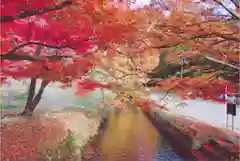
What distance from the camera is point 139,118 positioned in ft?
5.10

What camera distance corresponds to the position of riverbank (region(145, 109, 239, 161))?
1585 millimetres

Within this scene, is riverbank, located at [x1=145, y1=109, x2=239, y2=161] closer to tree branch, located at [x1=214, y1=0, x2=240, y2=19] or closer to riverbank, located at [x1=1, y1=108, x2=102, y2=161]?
riverbank, located at [x1=1, y1=108, x2=102, y2=161]

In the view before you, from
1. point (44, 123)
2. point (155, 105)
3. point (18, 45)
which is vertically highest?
point (18, 45)

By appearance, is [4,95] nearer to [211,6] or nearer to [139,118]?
[139,118]

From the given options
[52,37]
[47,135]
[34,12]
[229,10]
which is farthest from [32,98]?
[229,10]

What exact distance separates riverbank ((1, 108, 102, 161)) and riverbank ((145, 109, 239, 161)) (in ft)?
1.58

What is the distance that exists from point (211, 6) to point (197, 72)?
0.41 m

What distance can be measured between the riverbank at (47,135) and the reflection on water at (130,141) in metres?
0.11

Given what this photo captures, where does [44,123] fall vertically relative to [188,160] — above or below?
above

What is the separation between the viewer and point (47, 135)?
1.49 meters

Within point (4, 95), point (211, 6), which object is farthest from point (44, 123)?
point (211, 6)

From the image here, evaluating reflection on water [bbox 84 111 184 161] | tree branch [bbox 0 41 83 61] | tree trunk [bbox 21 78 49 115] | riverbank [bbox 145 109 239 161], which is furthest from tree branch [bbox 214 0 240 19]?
tree trunk [bbox 21 78 49 115]

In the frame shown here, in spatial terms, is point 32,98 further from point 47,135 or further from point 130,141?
point 130,141

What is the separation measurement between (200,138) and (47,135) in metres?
0.93
